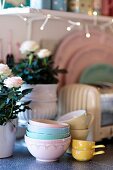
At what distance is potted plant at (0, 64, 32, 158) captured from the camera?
1.20 metres

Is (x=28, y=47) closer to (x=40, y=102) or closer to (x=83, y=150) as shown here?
(x=40, y=102)

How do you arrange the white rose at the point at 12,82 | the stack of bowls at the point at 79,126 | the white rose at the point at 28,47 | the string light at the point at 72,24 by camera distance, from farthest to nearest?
the string light at the point at 72,24 < the white rose at the point at 28,47 < the stack of bowls at the point at 79,126 < the white rose at the point at 12,82

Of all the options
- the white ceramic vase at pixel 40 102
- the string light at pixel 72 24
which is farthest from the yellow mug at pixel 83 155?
the string light at pixel 72 24

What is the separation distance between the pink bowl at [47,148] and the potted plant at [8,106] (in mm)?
75

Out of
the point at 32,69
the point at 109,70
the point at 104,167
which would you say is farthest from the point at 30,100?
the point at 109,70

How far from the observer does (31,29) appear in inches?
62.6

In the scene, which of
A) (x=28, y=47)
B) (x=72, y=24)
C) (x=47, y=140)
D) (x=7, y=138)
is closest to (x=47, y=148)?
(x=47, y=140)

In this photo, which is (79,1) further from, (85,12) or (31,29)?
(31,29)

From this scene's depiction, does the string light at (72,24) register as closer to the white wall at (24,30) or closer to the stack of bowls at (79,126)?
the white wall at (24,30)

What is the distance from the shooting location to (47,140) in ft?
3.95

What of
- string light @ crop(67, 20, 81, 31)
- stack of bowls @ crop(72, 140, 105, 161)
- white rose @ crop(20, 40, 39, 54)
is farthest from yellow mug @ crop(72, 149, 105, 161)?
string light @ crop(67, 20, 81, 31)

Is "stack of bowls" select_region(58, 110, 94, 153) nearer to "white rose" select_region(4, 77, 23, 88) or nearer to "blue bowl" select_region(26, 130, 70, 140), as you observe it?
"blue bowl" select_region(26, 130, 70, 140)

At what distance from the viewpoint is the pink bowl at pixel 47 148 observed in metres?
1.20

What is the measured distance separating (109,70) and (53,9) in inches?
21.2
